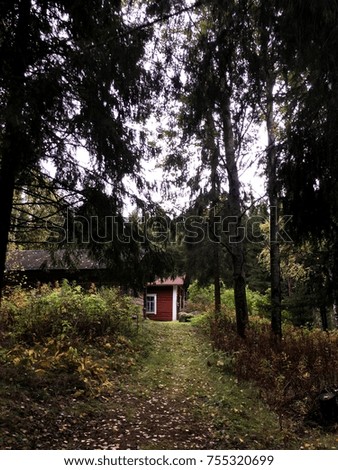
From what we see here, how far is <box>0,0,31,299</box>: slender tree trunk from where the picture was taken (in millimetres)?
4355

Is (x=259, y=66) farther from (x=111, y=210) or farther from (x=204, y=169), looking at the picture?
(x=204, y=169)

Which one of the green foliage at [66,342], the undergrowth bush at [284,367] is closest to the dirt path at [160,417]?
the undergrowth bush at [284,367]

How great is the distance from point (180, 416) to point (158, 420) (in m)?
0.46

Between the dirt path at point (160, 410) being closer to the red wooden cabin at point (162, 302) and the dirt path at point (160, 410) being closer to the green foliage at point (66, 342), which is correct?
the green foliage at point (66, 342)

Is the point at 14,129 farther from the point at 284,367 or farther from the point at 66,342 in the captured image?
the point at 284,367

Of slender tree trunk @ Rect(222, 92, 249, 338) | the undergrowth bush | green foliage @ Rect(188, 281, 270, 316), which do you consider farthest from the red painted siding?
the undergrowth bush

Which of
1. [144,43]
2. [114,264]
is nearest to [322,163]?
[144,43]

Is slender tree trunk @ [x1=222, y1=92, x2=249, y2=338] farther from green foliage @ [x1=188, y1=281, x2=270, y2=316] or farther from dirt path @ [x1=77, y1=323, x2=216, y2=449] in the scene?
green foliage @ [x1=188, y1=281, x2=270, y2=316]

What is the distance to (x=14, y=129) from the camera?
4352 mm

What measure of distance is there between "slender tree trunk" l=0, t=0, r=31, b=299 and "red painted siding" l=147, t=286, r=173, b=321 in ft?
72.9

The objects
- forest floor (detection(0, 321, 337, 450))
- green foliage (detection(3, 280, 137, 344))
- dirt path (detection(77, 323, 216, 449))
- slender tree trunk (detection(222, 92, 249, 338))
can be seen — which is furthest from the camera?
slender tree trunk (detection(222, 92, 249, 338))

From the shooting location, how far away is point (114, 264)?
20.8 feet

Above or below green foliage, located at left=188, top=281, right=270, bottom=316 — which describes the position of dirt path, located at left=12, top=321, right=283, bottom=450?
below
